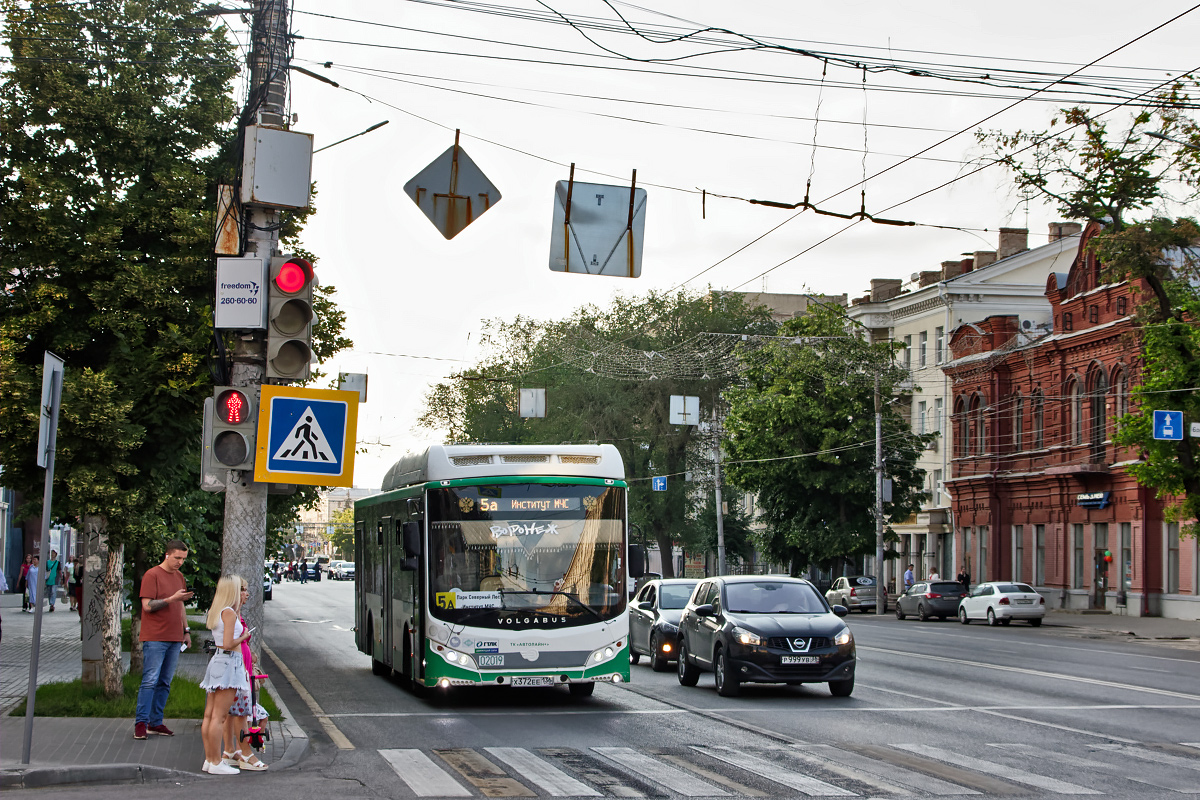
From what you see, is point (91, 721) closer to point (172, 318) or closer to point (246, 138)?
point (172, 318)

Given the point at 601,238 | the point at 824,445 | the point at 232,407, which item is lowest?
the point at 232,407

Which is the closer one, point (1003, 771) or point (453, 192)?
point (1003, 771)

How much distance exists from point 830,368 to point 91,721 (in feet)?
153

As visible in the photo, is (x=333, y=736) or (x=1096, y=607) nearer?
(x=333, y=736)

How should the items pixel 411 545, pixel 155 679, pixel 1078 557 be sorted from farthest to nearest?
pixel 1078 557 < pixel 411 545 < pixel 155 679

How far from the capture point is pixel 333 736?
13961 millimetres

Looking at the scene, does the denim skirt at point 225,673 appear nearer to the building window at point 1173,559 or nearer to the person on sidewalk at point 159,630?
the person on sidewalk at point 159,630

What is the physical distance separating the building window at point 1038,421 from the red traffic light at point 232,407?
4713 cm

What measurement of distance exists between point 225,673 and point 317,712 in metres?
5.53

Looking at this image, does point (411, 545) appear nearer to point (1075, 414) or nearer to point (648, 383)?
point (1075, 414)

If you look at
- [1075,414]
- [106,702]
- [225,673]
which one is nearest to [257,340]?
[225,673]

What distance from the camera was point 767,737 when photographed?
1383 centimetres

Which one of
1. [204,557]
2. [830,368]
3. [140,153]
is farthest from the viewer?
[830,368]

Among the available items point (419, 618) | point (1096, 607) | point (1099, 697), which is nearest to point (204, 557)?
point (419, 618)
